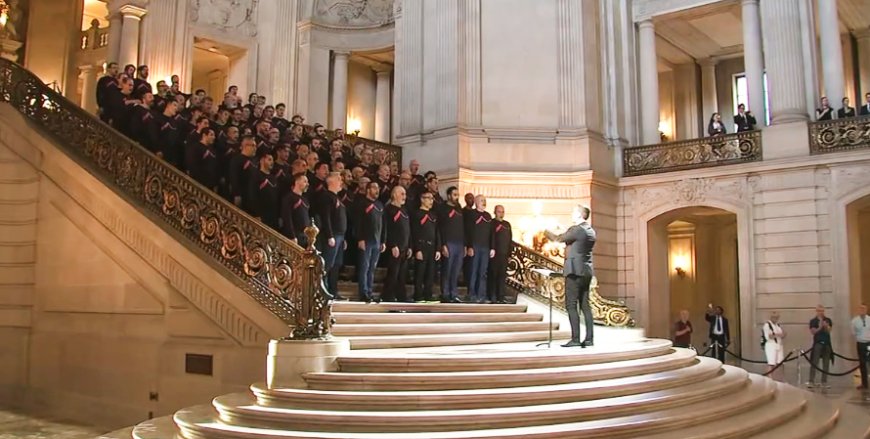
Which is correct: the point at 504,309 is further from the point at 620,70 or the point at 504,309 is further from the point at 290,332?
the point at 620,70

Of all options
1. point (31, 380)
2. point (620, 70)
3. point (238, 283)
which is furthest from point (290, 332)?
point (620, 70)

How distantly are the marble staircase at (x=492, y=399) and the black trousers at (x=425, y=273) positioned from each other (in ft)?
5.21

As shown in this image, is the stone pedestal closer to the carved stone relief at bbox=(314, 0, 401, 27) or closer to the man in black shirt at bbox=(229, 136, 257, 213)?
the man in black shirt at bbox=(229, 136, 257, 213)

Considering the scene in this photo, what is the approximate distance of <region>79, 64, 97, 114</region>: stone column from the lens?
794 inches

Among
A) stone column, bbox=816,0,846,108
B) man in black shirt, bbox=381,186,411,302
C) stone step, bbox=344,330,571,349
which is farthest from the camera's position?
stone column, bbox=816,0,846,108

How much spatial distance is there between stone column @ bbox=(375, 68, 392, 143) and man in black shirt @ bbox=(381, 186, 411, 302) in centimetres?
1194

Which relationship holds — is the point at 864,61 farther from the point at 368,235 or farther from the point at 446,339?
the point at 446,339

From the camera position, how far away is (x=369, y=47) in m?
20.2

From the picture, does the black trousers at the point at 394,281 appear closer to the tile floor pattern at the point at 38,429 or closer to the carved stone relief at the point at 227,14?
the tile floor pattern at the point at 38,429

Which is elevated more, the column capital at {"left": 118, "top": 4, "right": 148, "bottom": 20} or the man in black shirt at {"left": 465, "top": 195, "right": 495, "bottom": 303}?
the column capital at {"left": 118, "top": 4, "right": 148, "bottom": 20}

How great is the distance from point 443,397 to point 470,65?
11.6 meters

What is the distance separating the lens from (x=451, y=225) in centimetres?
1066

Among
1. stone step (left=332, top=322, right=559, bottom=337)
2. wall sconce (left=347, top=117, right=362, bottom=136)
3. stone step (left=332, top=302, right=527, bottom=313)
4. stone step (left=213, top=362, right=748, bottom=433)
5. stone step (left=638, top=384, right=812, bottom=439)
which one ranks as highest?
wall sconce (left=347, top=117, right=362, bottom=136)

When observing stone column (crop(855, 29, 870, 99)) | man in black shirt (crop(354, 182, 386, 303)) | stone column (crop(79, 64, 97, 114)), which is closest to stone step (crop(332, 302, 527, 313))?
man in black shirt (crop(354, 182, 386, 303))
